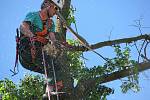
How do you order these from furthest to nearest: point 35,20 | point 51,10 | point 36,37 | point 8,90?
1. point 8,90
2. point 51,10
3. point 35,20
4. point 36,37

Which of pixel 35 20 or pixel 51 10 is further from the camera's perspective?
pixel 51 10

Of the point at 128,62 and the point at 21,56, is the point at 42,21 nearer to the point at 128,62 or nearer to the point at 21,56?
the point at 21,56

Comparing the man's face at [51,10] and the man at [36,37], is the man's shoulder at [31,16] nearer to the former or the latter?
the man at [36,37]

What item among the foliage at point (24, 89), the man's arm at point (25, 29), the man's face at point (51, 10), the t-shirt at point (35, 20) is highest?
the man's face at point (51, 10)

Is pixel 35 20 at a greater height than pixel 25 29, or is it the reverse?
pixel 35 20

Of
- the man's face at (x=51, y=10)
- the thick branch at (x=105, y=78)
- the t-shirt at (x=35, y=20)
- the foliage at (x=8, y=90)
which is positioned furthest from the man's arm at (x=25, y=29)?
the foliage at (x=8, y=90)

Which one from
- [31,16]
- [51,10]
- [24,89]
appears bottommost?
[24,89]

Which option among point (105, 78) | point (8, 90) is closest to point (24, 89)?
point (8, 90)

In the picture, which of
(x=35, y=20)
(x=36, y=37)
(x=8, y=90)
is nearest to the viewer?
(x=36, y=37)

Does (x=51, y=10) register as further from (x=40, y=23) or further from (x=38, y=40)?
(x=38, y=40)

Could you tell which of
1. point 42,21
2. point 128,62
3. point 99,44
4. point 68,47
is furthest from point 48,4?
point 128,62

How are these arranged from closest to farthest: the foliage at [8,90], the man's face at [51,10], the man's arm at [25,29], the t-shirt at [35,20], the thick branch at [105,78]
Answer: the man's arm at [25,29], the t-shirt at [35,20], the man's face at [51,10], the thick branch at [105,78], the foliage at [8,90]

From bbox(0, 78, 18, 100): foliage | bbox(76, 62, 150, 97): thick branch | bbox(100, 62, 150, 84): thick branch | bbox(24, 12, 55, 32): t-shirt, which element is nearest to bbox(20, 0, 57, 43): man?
bbox(24, 12, 55, 32): t-shirt

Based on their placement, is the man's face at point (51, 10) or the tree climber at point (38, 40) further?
the man's face at point (51, 10)
